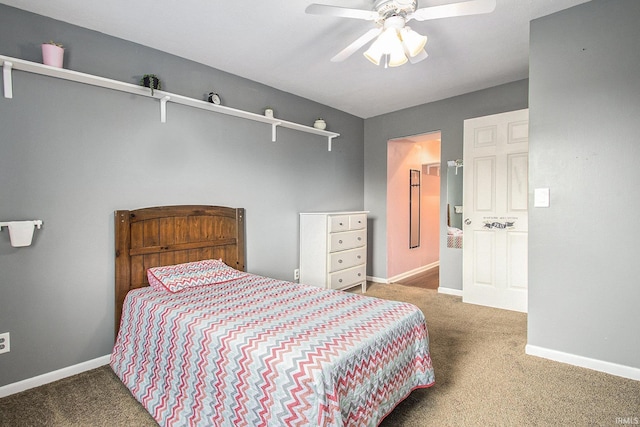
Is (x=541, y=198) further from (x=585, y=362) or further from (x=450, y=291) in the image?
(x=450, y=291)

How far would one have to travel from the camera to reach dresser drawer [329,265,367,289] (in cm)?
378

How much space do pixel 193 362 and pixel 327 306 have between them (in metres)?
0.79

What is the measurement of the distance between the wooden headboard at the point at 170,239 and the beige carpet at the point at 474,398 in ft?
1.96

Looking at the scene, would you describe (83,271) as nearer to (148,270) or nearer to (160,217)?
(148,270)

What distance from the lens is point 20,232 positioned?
202cm

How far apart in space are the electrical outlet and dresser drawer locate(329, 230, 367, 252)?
270cm

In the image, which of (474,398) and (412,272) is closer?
(474,398)

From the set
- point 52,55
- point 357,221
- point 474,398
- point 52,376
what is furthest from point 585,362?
point 52,55

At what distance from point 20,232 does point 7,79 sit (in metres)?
0.96

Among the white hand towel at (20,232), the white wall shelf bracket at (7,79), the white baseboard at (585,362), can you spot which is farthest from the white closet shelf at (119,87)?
the white baseboard at (585,362)

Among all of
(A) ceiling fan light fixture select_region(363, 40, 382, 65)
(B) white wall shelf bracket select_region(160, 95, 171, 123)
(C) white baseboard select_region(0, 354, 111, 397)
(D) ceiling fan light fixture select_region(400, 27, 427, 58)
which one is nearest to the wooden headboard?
(C) white baseboard select_region(0, 354, 111, 397)

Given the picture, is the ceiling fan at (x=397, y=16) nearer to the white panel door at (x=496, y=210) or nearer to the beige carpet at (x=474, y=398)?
the white panel door at (x=496, y=210)

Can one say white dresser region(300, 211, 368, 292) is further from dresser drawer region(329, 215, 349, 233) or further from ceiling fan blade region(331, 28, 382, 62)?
ceiling fan blade region(331, 28, 382, 62)

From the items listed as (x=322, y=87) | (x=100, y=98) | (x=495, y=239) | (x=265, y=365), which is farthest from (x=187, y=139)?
(x=495, y=239)
